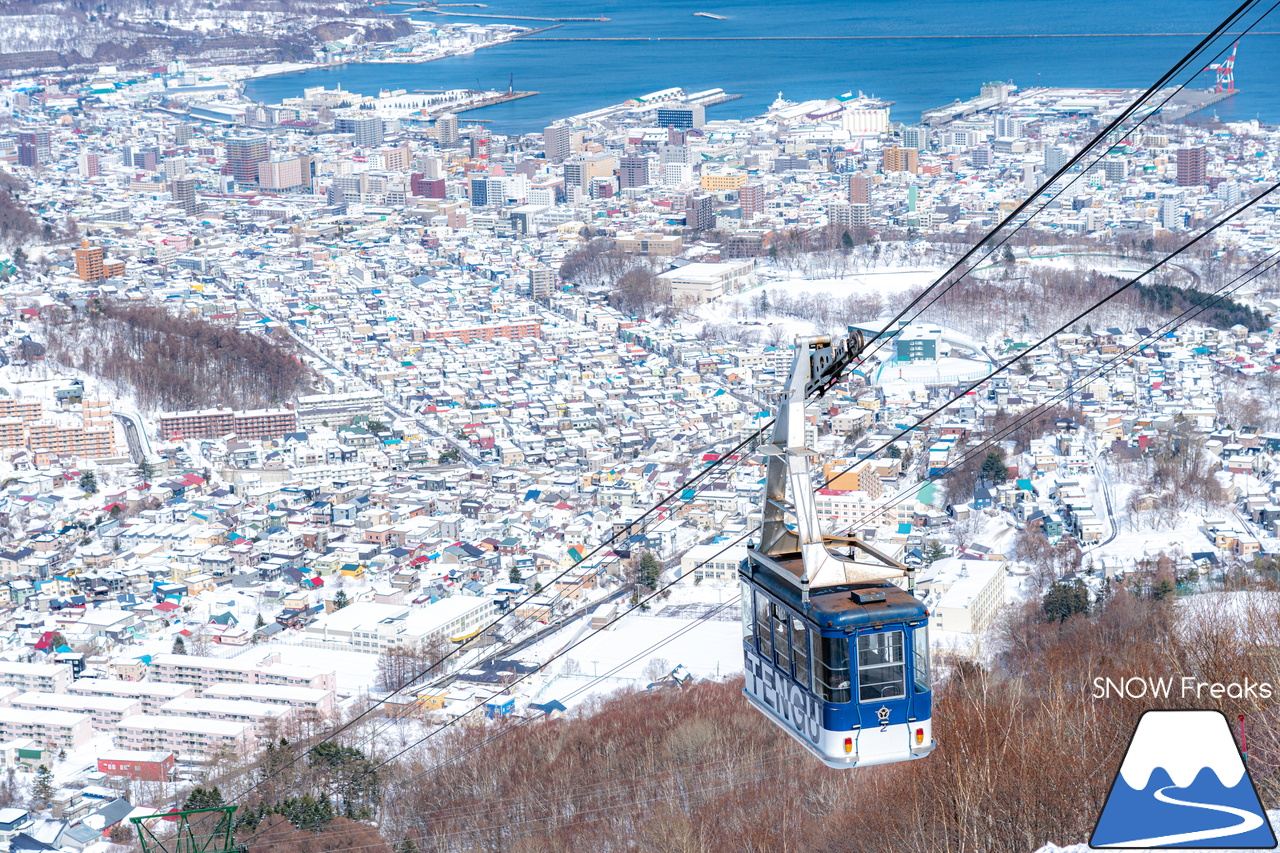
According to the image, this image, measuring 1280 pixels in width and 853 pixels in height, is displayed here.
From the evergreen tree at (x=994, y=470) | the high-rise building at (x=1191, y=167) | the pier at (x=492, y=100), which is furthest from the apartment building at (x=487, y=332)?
the pier at (x=492, y=100)

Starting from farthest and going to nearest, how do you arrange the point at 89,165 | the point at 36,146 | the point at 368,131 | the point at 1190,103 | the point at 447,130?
the point at 368,131, the point at 447,130, the point at 1190,103, the point at 36,146, the point at 89,165

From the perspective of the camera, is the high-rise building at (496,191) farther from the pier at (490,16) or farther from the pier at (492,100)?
the pier at (490,16)

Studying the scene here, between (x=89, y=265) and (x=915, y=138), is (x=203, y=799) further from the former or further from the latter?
(x=915, y=138)

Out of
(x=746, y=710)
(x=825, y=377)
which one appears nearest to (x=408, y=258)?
(x=746, y=710)

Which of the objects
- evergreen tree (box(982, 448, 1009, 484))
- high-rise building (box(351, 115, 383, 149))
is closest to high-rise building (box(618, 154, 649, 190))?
high-rise building (box(351, 115, 383, 149))

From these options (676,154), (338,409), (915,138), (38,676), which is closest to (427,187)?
(676,154)

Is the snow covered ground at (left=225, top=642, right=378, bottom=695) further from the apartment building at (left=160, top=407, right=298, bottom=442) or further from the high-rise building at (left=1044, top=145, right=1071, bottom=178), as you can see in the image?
the high-rise building at (left=1044, top=145, right=1071, bottom=178)

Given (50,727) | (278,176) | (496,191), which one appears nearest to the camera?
(50,727)
